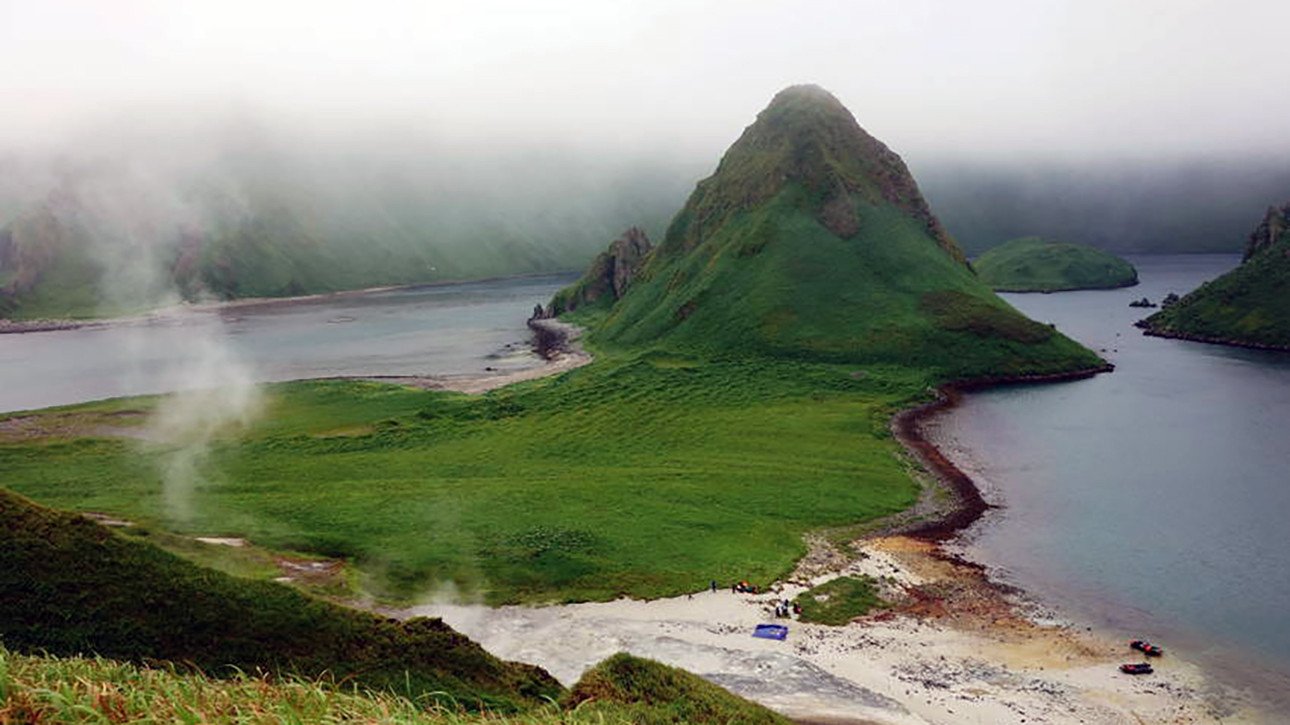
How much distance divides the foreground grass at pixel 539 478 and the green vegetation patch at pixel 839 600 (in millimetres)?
5149

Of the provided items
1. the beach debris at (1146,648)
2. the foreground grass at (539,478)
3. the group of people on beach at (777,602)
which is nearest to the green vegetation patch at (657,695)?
the group of people on beach at (777,602)

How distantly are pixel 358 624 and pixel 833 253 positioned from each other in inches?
7044

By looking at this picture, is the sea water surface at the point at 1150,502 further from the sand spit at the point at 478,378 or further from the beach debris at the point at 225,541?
the sand spit at the point at 478,378

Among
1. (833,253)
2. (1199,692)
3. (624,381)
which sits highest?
(833,253)

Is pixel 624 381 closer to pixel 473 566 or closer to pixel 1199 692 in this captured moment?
pixel 473 566

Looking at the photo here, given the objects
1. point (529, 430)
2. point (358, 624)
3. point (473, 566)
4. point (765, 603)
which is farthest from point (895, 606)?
point (529, 430)

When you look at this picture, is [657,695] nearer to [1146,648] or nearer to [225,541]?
[1146,648]

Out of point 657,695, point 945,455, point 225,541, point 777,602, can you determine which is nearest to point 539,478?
point 225,541

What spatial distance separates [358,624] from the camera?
117ft

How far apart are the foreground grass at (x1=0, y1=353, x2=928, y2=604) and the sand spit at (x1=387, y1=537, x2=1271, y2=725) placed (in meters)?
5.03

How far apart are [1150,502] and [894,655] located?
5488 cm

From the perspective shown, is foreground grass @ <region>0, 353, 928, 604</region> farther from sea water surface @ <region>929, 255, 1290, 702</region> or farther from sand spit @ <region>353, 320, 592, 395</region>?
sea water surface @ <region>929, 255, 1290, 702</region>

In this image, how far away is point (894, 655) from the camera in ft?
186

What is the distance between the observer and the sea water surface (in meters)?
64.4
